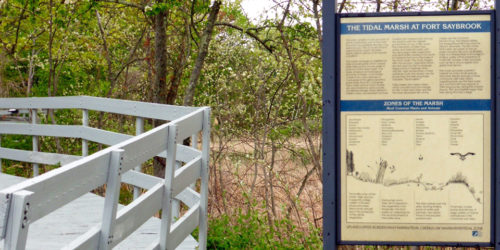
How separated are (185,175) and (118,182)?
2.00 meters

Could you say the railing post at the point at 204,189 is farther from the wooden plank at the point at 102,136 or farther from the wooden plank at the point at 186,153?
the wooden plank at the point at 102,136

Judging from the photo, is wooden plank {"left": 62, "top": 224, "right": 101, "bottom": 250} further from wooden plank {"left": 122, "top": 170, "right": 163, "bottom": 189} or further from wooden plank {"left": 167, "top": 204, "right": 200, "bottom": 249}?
wooden plank {"left": 122, "top": 170, "right": 163, "bottom": 189}

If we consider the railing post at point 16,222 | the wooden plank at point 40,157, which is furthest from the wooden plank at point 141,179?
the railing post at point 16,222

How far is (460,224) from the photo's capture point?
459cm

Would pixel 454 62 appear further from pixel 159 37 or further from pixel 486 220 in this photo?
pixel 159 37

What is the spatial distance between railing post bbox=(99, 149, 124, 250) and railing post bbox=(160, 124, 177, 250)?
125 centimetres

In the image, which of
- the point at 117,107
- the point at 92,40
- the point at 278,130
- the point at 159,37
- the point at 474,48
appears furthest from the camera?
the point at 92,40

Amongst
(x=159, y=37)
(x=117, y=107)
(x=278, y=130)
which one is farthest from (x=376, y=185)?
(x=159, y=37)

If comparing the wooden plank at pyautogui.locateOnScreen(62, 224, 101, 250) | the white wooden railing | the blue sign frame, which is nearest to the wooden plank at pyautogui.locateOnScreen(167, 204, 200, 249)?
the white wooden railing

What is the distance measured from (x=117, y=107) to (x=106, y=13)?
36.5 ft

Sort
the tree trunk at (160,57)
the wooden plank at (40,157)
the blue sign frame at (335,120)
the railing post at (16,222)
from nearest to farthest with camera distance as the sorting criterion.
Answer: the railing post at (16,222), the blue sign frame at (335,120), the wooden plank at (40,157), the tree trunk at (160,57)

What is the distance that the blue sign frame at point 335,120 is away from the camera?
455 centimetres

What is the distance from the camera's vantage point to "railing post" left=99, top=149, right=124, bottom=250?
344cm

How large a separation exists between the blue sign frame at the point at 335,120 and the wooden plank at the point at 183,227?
129 cm
